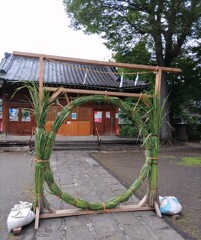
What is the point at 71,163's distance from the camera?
7.99 m

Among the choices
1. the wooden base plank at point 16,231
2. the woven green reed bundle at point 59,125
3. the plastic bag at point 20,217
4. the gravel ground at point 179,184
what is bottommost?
the gravel ground at point 179,184

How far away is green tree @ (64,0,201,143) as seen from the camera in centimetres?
1048

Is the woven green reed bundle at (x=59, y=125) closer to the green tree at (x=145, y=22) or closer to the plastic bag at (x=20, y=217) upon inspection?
the plastic bag at (x=20, y=217)

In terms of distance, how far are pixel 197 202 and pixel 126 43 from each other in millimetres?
10424

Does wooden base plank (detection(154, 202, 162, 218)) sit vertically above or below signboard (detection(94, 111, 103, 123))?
below

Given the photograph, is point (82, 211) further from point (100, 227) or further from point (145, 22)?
point (145, 22)

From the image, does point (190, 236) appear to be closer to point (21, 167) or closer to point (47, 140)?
point (47, 140)

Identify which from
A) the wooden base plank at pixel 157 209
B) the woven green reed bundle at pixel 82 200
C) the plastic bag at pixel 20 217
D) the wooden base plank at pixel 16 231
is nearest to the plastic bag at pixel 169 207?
the wooden base plank at pixel 157 209

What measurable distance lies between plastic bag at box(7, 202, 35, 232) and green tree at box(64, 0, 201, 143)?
32.6ft

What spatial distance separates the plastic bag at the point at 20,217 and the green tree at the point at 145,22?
993 centimetres

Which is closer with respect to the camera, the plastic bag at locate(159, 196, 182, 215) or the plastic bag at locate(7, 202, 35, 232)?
the plastic bag at locate(7, 202, 35, 232)

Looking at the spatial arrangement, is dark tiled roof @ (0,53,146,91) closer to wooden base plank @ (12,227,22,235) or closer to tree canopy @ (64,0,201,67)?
tree canopy @ (64,0,201,67)

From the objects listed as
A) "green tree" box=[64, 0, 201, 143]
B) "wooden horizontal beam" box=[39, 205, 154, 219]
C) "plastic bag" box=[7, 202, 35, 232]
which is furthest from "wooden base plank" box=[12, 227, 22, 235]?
"green tree" box=[64, 0, 201, 143]

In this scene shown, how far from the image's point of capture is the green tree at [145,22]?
10477 millimetres
